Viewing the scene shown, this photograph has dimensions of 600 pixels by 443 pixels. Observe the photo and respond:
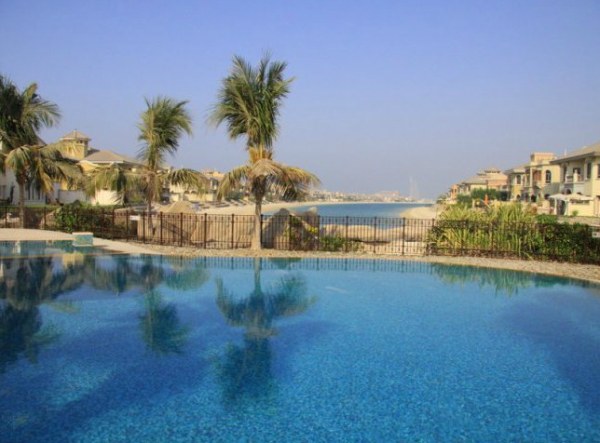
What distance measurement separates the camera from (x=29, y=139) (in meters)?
23.6

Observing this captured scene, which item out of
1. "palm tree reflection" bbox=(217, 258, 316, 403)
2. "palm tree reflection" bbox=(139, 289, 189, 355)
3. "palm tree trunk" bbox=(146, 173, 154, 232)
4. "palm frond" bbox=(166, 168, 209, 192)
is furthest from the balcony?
"palm tree reflection" bbox=(139, 289, 189, 355)

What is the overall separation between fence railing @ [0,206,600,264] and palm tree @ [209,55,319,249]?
1903 millimetres

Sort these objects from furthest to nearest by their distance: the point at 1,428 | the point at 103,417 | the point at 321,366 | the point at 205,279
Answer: the point at 205,279 < the point at 321,366 < the point at 103,417 < the point at 1,428

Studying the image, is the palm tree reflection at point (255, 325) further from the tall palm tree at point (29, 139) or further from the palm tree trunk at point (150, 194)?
the tall palm tree at point (29, 139)

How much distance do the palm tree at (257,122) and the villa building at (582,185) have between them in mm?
30394

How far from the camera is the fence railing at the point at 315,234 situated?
19.1 m

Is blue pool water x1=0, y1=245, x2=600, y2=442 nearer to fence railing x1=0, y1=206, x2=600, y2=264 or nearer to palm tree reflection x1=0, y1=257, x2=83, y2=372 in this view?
palm tree reflection x1=0, y1=257, x2=83, y2=372

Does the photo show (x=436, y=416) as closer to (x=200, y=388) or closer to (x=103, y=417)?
(x=200, y=388)

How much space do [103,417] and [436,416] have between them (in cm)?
411

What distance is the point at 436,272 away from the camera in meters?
16.9

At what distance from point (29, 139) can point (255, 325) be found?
19.2 meters

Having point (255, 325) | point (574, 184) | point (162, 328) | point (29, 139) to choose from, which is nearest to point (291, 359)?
point (255, 325)

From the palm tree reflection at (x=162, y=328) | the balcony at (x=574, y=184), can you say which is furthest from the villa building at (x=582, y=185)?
the palm tree reflection at (x=162, y=328)

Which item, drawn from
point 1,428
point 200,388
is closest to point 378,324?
point 200,388
